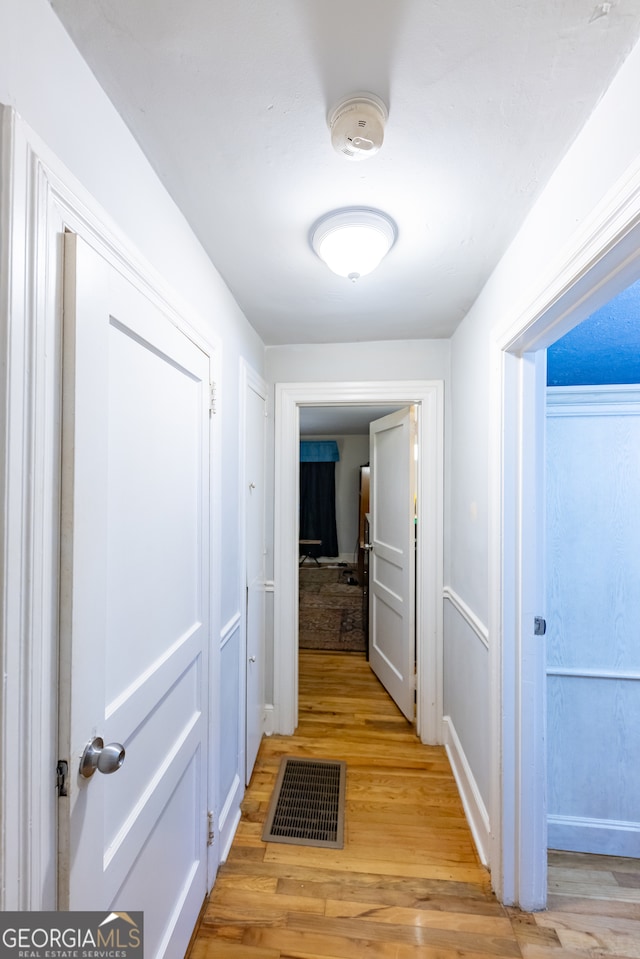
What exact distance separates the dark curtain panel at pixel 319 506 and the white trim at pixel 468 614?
2982 millimetres

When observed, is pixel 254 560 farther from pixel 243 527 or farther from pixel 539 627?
pixel 539 627

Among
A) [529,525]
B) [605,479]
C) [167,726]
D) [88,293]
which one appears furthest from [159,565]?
[605,479]

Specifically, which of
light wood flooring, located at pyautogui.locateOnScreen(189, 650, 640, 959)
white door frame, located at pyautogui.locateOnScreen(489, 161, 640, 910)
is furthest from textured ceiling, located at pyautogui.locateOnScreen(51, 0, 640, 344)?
light wood flooring, located at pyautogui.locateOnScreen(189, 650, 640, 959)

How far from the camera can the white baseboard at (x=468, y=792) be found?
61.1 inches

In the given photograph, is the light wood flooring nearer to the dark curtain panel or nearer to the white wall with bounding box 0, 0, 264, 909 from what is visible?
the white wall with bounding box 0, 0, 264, 909

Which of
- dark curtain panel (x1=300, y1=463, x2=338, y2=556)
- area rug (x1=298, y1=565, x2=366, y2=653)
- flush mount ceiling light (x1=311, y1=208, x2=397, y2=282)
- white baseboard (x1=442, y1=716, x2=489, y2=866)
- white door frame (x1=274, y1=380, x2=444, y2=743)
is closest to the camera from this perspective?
flush mount ceiling light (x1=311, y1=208, x2=397, y2=282)

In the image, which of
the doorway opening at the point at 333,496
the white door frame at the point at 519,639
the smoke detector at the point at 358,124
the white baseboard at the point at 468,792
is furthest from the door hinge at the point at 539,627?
the doorway opening at the point at 333,496

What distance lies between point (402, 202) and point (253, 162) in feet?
1.40

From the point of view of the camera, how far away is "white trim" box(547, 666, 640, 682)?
1.64m

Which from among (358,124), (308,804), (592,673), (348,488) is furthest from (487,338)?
(348,488)

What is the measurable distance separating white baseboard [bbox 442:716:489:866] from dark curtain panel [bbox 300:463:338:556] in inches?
120

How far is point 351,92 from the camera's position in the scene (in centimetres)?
81

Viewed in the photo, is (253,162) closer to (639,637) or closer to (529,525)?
(529,525)

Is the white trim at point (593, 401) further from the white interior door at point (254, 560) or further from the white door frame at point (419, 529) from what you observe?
the white interior door at point (254, 560)
